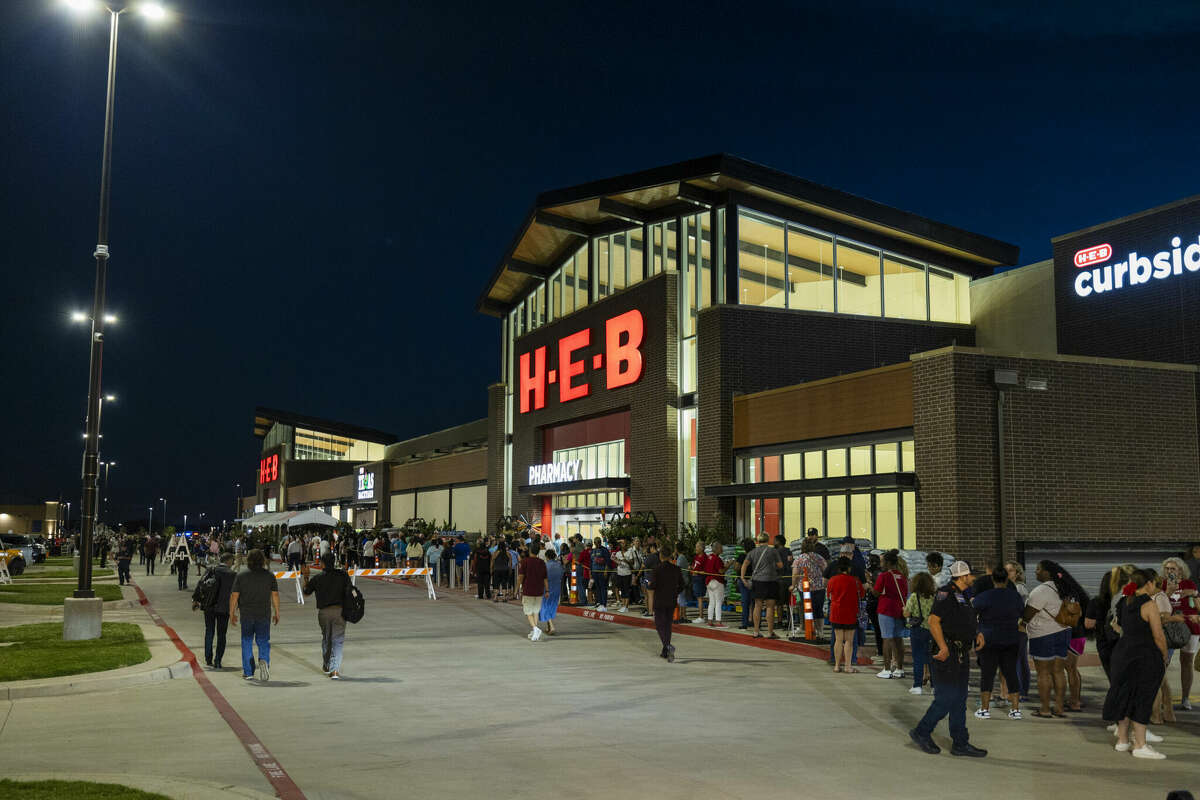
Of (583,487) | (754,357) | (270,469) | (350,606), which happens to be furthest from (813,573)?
(270,469)

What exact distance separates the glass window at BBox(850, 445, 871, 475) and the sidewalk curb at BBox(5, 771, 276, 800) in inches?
748

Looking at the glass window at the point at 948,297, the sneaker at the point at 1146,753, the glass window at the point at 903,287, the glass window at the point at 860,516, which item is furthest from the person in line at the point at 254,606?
the glass window at the point at 948,297

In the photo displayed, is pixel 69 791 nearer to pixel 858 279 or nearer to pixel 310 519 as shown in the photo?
pixel 858 279

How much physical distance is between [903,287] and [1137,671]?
25306mm

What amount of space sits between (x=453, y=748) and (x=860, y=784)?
3.56 metres

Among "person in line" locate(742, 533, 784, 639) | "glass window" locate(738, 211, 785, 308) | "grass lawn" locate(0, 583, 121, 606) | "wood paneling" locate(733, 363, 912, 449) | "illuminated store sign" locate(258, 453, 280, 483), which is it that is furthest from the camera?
"illuminated store sign" locate(258, 453, 280, 483)

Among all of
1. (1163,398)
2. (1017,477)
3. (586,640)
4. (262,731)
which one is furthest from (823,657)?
(1163,398)

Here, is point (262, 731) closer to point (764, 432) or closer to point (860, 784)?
point (860, 784)

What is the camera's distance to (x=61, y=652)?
16.5 metres

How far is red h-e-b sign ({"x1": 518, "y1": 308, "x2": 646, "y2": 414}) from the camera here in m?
34.5

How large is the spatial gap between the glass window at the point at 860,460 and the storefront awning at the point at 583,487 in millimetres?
10251

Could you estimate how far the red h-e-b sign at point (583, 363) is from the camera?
1358 inches

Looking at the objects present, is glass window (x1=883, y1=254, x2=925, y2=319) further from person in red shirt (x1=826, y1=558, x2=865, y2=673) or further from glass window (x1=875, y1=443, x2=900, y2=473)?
person in red shirt (x1=826, y1=558, x2=865, y2=673)

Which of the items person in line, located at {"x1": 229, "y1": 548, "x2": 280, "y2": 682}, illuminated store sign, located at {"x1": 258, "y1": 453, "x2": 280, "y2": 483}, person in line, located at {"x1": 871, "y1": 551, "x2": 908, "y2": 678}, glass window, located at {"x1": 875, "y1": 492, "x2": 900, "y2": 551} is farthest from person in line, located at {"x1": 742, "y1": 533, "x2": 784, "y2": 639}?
illuminated store sign, located at {"x1": 258, "y1": 453, "x2": 280, "y2": 483}
